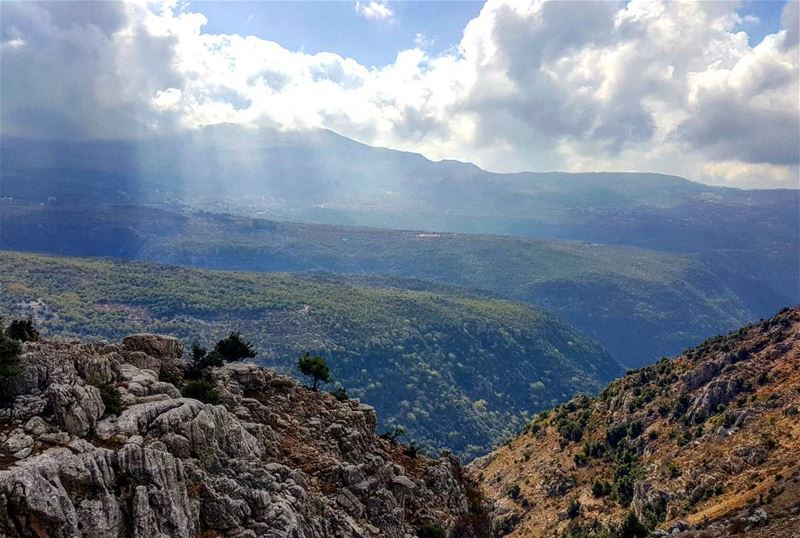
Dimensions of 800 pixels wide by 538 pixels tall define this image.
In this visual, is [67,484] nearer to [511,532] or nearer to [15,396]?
Answer: [15,396]

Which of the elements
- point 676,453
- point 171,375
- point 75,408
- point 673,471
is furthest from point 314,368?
point 676,453

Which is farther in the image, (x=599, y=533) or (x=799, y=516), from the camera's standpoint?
(x=599, y=533)

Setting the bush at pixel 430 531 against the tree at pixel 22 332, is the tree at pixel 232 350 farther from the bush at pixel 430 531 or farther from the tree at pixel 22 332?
the bush at pixel 430 531

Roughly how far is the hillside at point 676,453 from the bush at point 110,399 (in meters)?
44.5

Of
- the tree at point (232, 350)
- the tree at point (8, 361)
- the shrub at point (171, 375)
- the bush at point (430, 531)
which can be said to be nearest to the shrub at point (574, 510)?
the bush at point (430, 531)

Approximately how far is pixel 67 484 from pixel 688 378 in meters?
84.8

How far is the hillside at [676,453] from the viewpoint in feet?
195

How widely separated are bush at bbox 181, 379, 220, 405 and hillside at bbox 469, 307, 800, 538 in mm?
39255

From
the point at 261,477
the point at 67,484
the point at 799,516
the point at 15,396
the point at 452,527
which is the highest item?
the point at 15,396

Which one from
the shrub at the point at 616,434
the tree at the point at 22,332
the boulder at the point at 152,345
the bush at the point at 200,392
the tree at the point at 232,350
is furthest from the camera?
the shrub at the point at 616,434

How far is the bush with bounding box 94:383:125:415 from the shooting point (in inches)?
1276

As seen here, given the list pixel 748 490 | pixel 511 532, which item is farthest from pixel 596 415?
pixel 748 490

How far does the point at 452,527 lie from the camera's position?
5241 cm

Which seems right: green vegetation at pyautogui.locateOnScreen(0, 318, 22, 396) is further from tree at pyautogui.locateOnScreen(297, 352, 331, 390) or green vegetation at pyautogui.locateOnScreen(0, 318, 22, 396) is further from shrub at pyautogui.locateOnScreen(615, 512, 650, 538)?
shrub at pyautogui.locateOnScreen(615, 512, 650, 538)
